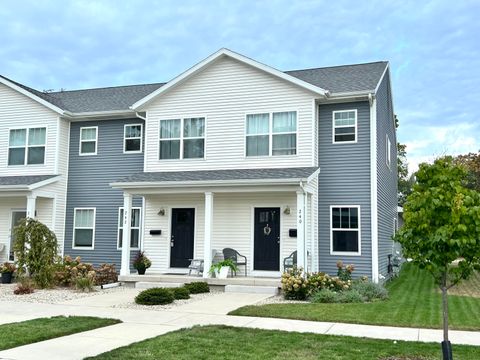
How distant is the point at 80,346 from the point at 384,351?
14.6 ft

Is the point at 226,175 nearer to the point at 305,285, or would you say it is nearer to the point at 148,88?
the point at 305,285

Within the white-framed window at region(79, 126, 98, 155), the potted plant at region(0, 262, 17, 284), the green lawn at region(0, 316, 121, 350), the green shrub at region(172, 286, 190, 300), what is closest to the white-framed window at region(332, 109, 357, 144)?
the green shrub at region(172, 286, 190, 300)

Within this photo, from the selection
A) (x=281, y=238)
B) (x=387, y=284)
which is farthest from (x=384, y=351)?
(x=387, y=284)

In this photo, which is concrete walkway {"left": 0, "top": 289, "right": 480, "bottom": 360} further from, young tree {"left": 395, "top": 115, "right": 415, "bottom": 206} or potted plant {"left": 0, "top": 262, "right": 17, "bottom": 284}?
young tree {"left": 395, "top": 115, "right": 415, "bottom": 206}

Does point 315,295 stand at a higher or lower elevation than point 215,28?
lower

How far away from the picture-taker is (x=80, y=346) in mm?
7250

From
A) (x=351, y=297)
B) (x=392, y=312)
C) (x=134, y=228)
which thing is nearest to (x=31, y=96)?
(x=134, y=228)

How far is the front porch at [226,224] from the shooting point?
14.6 meters

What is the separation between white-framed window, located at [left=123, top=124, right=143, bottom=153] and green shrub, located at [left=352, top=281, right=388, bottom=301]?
9.87 m

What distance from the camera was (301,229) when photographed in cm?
1388

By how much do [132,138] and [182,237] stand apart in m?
4.53

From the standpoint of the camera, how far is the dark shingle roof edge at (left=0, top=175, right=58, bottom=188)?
17.3 m

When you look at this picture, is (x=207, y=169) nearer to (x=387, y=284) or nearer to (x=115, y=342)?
(x=387, y=284)

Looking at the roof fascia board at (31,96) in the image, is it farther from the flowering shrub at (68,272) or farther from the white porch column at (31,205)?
the flowering shrub at (68,272)
